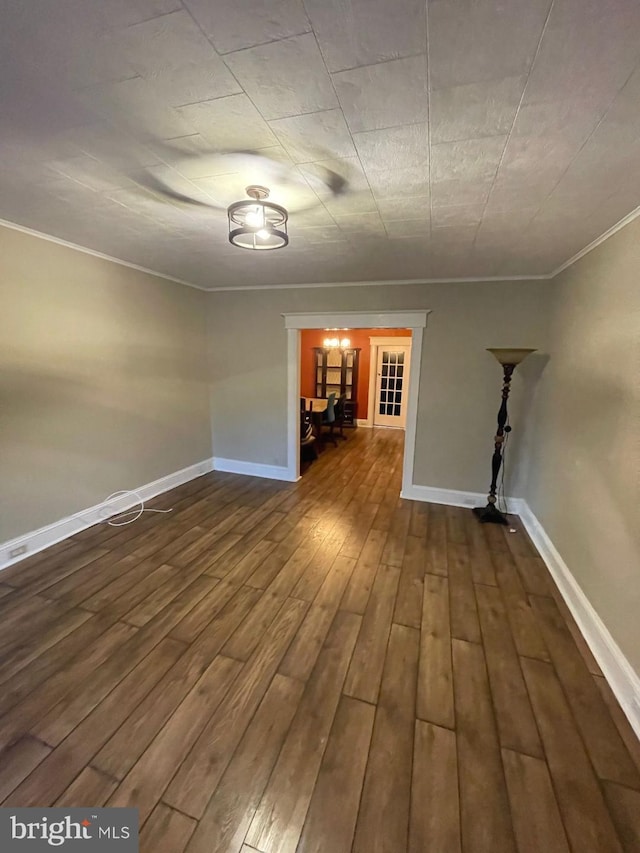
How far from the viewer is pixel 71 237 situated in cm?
258

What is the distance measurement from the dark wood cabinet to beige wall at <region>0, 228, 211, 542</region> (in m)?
4.20

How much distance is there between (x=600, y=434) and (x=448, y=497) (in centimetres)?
194

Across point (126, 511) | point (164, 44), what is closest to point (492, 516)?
point (126, 511)

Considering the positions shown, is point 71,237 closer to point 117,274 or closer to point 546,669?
point 117,274

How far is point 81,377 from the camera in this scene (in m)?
2.94

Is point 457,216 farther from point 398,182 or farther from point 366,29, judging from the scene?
point 366,29

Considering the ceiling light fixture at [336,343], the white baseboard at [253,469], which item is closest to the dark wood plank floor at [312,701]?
the white baseboard at [253,469]

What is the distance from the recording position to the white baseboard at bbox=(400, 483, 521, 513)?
3.60 metres

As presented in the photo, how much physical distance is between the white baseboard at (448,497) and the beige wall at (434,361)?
0.08m

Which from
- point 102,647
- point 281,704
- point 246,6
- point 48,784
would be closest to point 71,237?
point 246,6

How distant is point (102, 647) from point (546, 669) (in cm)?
242

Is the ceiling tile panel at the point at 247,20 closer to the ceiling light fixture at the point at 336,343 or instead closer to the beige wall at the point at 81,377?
the beige wall at the point at 81,377

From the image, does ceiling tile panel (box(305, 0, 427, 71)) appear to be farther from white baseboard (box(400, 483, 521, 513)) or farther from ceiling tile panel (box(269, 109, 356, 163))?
white baseboard (box(400, 483, 521, 513))

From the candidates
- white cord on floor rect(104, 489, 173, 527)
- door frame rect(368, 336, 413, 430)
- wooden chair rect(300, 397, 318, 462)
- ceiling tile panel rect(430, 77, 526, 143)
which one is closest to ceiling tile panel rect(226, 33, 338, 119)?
ceiling tile panel rect(430, 77, 526, 143)
